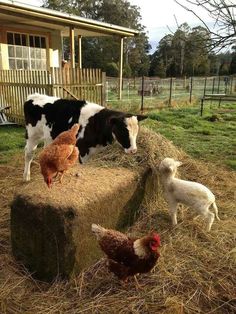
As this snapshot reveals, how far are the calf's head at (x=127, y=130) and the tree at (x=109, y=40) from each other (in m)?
43.4

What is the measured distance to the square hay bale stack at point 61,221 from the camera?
3.27m

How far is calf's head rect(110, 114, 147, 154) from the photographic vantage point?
4.66 meters

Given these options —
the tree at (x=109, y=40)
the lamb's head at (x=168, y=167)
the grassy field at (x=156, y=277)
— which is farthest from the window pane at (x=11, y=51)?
the tree at (x=109, y=40)

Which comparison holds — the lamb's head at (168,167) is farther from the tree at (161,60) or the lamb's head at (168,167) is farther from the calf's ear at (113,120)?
the tree at (161,60)

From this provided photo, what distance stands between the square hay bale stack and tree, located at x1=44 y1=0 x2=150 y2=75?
44700 mm

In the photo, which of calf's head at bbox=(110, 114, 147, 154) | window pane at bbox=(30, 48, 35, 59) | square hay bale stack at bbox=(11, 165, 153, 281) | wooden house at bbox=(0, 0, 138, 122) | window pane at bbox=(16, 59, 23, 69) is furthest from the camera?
window pane at bbox=(30, 48, 35, 59)

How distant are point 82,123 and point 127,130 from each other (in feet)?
4.00

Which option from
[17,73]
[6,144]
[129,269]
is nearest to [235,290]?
[129,269]

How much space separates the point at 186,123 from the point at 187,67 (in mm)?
47031

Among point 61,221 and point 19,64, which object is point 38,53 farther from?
point 61,221

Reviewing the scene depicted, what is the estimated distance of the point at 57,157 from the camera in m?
3.56

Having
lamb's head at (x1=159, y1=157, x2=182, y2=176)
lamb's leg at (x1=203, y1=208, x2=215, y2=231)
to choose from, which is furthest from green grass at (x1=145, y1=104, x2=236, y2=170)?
lamb's head at (x1=159, y1=157, x2=182, y2=176)

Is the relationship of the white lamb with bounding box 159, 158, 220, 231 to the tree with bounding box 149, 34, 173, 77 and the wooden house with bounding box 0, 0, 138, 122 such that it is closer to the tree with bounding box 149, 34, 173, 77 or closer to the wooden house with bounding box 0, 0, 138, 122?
the wooden house with bounding box 0, 0, 138, 122

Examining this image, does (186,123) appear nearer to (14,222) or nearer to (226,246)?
(226,246)
